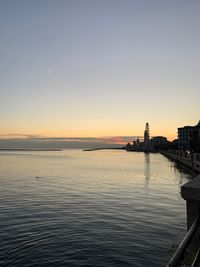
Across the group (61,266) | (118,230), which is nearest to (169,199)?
(118,230)

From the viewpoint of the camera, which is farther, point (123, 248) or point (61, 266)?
point (123, 248)

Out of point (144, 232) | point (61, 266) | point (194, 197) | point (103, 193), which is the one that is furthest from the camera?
point (103, 193)

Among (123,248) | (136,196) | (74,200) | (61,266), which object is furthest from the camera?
(136,196)

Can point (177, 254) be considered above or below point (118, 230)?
above

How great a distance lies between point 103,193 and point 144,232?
17230 millimetres

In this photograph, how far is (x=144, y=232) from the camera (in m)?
18.4

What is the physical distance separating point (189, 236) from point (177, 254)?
0.45 metres

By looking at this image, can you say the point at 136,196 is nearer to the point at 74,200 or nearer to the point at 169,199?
the point at 169,199

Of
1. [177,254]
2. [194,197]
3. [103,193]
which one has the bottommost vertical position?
[103,193]

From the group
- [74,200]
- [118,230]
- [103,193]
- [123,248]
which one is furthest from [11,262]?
[103,193]

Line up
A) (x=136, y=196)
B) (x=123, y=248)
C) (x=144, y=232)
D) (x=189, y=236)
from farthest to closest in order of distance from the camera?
(x=136, y=196) → (x=144, y=232) → (x=123, y=248) → (x=189, y=236)

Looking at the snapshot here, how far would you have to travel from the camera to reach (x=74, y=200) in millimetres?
30234

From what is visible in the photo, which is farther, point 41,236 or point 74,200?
point 74,200

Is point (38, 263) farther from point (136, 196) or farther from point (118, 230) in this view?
point (136, 196)
